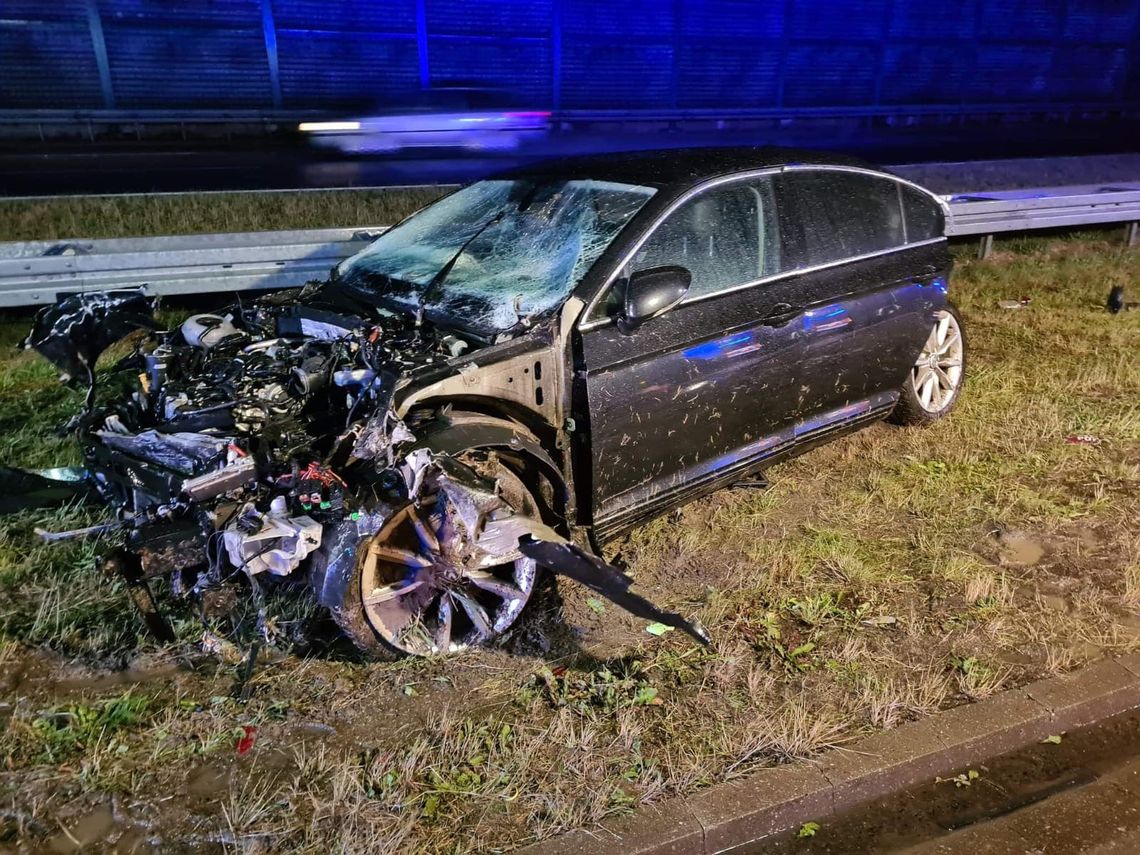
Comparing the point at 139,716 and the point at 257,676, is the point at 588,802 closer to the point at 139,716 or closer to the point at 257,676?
the point at 257,676

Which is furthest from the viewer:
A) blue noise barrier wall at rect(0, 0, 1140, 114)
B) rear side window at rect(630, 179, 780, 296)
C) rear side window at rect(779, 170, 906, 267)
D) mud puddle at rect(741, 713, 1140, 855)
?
blue noise barrier wall at rect(0, 0, 1140, 114)

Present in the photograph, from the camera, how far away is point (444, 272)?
373cm

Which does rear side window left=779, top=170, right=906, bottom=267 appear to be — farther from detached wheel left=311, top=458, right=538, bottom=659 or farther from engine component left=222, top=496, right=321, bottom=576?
engine component left=222, top=496, right=321, bottom=576

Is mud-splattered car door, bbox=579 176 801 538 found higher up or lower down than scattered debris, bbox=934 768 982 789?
higher up

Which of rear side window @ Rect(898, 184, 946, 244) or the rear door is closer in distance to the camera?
the rear door

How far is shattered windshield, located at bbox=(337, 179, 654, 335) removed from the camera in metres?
3.41

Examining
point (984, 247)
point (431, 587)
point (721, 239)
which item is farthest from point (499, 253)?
point (984, 247)

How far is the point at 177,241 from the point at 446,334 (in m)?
3.95

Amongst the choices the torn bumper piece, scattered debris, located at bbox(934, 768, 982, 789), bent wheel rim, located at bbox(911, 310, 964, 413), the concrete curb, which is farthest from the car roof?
scattered debris, located at bbox(934, 768, 982, 789)

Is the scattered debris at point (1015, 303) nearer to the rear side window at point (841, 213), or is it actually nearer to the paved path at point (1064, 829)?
the rear side window at point (841, 213)

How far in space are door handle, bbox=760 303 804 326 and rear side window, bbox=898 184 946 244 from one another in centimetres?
115

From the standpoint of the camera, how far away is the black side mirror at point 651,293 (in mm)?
3191

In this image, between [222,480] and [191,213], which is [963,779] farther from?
[191,213]

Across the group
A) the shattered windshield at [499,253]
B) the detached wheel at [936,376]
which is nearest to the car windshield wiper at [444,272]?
the shattered windshield at [499,253]
